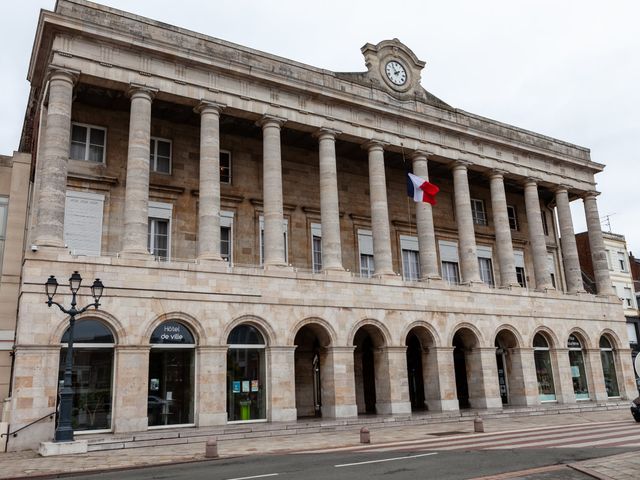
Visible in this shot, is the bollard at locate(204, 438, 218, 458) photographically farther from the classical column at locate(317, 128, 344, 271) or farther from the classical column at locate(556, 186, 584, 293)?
the classical column at locate(556, 186, 584, 293)

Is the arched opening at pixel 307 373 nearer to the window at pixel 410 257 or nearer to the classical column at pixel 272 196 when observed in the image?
the classical column at pixel 272 196

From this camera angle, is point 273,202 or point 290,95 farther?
point 290,95

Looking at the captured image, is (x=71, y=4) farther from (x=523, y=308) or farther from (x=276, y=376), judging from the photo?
(x=523, y=308)

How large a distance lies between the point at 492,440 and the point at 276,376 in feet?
28.6

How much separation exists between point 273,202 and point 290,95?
5186mm

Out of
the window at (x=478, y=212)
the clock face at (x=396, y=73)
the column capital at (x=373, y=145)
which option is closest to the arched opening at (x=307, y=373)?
the column capital at (x=373, y=145)

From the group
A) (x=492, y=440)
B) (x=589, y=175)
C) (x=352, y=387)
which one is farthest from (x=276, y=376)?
(x=589, y=175)

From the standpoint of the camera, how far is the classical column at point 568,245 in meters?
33.6

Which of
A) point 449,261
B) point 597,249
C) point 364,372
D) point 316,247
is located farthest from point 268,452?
point 597,249

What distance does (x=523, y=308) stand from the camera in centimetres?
3028

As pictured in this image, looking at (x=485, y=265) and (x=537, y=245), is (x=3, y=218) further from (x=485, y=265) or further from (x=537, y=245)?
(x=537, y=245)

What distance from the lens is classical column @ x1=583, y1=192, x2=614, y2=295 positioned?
34.7 m

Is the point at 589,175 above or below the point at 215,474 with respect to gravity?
above

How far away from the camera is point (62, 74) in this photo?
20.9 m
